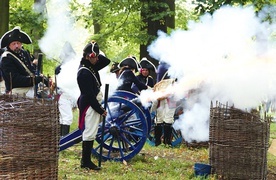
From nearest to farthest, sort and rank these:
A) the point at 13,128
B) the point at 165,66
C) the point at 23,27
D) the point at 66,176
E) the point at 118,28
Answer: the point at 13,128, the point at 66,176, the point at 165,66, the point at 23,27, the point at 118,28

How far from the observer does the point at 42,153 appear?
518cm

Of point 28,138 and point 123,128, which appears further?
point 123,128

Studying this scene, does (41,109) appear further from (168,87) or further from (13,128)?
(168,87)

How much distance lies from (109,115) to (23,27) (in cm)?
486

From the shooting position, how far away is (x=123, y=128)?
788 centimetres

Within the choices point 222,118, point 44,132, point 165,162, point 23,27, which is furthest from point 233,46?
point 23,27

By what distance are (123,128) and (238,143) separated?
2.02 metres

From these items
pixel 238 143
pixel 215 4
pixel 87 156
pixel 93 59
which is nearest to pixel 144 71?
pixel 215 4

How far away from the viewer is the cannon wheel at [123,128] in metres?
7.72

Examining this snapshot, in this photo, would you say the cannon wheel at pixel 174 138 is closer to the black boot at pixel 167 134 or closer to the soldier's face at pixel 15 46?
the black boot at pixel 167 134

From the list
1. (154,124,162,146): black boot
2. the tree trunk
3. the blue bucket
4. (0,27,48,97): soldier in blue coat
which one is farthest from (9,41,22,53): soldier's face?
the tree trunk

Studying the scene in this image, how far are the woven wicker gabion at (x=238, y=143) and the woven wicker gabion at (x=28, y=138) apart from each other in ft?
8.21

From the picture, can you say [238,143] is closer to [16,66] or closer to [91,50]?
[91,50]

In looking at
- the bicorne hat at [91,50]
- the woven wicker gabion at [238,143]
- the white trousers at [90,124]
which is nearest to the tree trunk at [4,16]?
the bicorne hat at [91,50]
